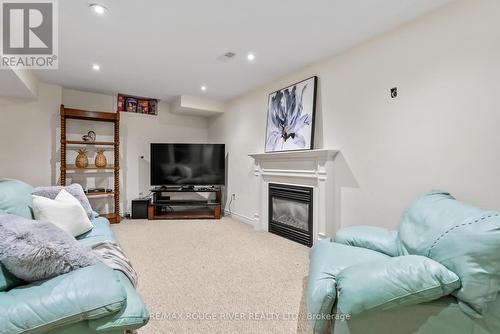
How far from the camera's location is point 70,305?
3.14 feet

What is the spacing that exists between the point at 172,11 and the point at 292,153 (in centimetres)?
202

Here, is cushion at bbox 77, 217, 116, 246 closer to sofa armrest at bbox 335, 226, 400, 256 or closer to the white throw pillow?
the white throw pillow

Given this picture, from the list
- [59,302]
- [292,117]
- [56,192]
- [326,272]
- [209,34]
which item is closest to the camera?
[59,302]

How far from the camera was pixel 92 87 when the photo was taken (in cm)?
421

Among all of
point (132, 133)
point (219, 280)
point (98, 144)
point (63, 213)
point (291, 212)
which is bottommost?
point (219, 280)

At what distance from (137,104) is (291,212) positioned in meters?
3.64

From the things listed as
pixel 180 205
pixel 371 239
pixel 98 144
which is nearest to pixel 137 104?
pixel 98 144

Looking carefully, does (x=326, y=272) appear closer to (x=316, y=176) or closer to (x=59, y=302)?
(x=59, y=302)

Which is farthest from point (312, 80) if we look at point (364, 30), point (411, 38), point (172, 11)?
point (172, 11)

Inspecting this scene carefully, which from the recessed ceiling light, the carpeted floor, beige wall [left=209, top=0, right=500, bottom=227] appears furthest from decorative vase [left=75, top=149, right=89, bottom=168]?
beige wall [left=209, top=0, right=500, bottom=227]

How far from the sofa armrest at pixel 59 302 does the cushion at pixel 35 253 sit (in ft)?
0.17

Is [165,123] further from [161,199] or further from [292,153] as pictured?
[292,153]

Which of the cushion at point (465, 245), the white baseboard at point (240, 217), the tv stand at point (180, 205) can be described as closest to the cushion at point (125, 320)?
the cushion at point (465, 245)

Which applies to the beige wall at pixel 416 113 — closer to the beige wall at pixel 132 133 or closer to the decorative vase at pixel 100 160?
the beige wall at pixel 132 133
